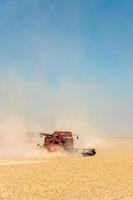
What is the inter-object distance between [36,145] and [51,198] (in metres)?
35.1

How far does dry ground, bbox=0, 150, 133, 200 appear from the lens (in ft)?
64.8

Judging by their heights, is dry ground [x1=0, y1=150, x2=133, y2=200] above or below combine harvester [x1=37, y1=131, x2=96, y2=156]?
below

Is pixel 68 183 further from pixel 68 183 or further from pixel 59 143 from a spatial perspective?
pixel 59 143

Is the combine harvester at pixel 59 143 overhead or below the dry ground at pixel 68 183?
overhead

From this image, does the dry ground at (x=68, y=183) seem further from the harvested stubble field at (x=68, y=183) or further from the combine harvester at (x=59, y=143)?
the combine harvester at (x=59, y=143)

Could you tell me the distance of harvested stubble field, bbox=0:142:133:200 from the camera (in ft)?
64.8

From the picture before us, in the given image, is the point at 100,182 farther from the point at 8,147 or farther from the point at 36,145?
the point at 8,147

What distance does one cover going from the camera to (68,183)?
23.5 metres

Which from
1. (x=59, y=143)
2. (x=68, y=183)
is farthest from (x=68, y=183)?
(x=59, y=143)

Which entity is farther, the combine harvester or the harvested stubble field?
the combine harvester

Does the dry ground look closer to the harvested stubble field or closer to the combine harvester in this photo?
the harvested stubble field

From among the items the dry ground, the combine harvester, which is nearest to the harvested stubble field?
the dry ground

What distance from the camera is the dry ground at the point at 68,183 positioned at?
64.8 ft

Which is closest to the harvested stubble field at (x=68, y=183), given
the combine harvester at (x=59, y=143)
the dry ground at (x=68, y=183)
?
the dry ground at (x=68, y=183)
